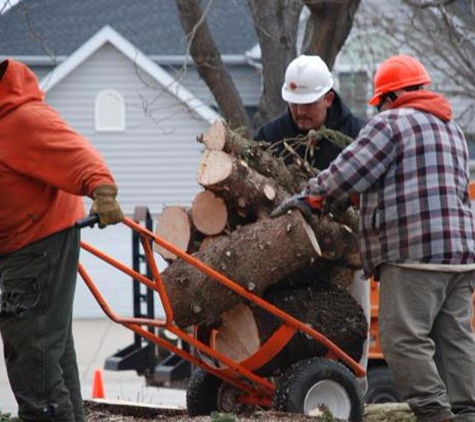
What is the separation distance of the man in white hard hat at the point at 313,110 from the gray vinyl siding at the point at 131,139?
22441 mm

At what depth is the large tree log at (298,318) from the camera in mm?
7492

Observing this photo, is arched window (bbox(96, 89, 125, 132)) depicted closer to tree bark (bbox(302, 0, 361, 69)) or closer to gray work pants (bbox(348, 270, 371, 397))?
tree bark (bbox(302, 0, 361, 69))

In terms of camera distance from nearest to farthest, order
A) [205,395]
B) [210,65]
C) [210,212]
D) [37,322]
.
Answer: [37,322] → [210,212] → [205,395] → [210,65]

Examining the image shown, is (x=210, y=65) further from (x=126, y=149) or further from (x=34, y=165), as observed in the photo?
(x=126, y=149)

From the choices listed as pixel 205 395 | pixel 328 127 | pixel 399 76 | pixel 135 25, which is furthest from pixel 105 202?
pixel 135 25

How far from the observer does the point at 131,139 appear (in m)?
30.9

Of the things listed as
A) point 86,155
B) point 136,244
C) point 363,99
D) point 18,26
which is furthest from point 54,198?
point 18,26

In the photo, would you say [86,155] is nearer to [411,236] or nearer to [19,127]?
[19,127]

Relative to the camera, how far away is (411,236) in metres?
6.57

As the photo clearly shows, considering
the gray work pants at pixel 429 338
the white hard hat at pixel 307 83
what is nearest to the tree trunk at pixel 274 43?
the white hard hat at pixel 307 83

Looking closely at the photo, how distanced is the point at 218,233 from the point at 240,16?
25.5m

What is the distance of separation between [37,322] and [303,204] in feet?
5.04

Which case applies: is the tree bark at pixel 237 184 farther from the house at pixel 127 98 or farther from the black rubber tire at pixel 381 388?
the house at pixel 127 98

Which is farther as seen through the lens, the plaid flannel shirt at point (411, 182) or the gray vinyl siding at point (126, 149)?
the gray vinyl siding at point (126, 149)
